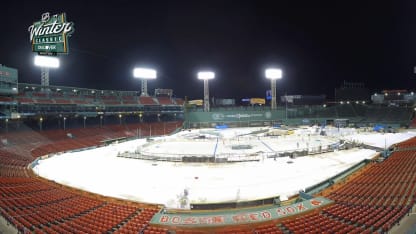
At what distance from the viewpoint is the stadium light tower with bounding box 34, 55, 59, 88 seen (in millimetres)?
52312

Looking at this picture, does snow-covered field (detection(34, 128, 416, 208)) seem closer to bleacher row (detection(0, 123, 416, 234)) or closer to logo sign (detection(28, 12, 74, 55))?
bleacher row (detection(0, 123, 416, 234))

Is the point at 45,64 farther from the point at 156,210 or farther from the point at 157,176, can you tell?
the point at 156,210

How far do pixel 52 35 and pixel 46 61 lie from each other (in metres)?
41.2

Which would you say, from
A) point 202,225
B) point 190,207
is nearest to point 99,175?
point 190,207

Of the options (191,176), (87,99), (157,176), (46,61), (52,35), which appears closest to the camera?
(52,35)

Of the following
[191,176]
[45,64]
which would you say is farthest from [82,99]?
[191,176]

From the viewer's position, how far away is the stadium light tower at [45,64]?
52.3 m

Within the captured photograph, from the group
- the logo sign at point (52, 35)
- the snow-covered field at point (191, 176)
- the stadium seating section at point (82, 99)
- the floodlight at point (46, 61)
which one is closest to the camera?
the logo sign at point (52, 35)

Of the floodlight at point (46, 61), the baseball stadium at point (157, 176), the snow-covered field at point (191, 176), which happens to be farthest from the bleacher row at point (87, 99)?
the snow-covered field at point (191, 176)

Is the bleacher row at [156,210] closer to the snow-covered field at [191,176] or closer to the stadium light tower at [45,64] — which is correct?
the snow-covered field at [191,176]

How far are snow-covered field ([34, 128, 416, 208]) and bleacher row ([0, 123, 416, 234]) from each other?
358 centimetres

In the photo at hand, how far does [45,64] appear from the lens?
176 ft

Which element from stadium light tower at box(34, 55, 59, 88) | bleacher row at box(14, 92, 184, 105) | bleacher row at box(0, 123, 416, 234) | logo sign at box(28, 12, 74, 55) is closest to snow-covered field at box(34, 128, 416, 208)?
bleacher row at box(0, 123, 416, 234)

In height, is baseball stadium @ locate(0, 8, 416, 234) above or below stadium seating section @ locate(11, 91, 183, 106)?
below
